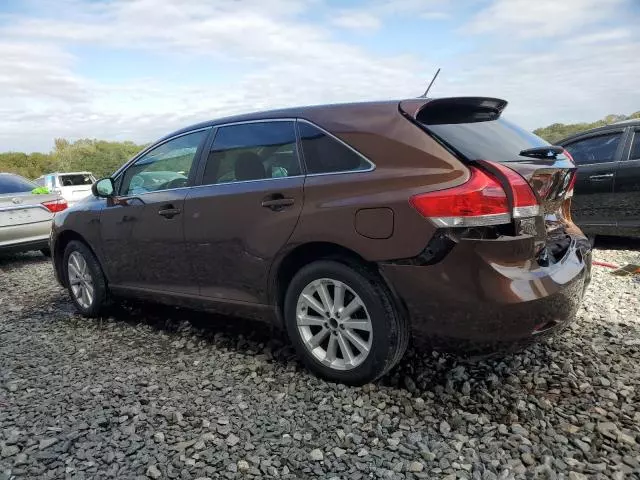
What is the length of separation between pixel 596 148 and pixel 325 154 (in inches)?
209

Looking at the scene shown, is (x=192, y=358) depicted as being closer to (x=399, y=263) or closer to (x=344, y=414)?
(x=344, y=414)

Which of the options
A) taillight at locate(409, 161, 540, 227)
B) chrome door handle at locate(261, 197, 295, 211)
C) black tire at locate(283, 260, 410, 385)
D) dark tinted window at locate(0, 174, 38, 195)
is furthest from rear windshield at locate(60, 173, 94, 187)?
taillight at locate(409, 161, 540, 227)

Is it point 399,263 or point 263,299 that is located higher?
point 399,263

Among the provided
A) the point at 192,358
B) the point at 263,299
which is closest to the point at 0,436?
the point at 192,358

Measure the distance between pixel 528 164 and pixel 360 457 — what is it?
170cm

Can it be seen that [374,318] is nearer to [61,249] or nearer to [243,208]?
[243,208]

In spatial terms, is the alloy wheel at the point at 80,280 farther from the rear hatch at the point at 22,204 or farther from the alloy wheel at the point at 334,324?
the rear hatch at the point at 22,204

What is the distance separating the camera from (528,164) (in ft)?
9.35

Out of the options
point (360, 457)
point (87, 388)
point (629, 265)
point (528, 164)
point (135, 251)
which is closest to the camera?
point (360, 457)

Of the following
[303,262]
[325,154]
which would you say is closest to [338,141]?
[325,154]

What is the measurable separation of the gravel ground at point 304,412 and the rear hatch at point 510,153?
32.2 inches

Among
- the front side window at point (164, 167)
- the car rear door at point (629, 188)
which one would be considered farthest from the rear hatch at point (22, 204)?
the car rear door at point (629, 188)

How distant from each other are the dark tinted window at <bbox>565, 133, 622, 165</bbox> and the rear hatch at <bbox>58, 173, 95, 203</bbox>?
13217mm

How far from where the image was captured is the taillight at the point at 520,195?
2617 millimetres
